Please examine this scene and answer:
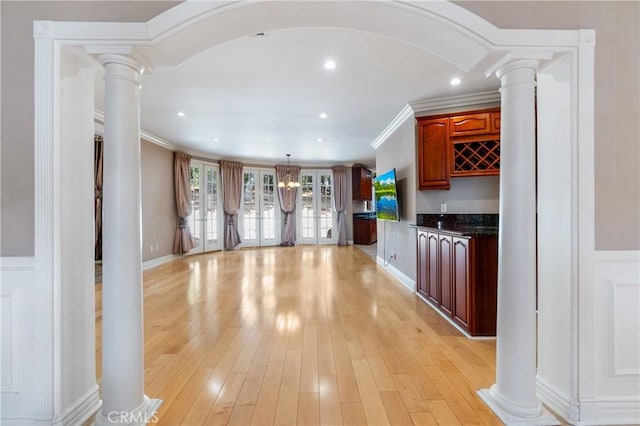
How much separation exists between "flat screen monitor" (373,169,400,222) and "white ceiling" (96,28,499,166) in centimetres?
104

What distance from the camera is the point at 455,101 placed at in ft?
14.5

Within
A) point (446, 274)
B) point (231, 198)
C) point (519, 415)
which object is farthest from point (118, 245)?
point (231, 198)

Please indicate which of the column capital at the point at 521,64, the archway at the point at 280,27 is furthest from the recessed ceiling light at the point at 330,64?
the column capital at the point at 521,64

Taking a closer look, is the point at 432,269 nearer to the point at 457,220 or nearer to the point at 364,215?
the point at 457,220

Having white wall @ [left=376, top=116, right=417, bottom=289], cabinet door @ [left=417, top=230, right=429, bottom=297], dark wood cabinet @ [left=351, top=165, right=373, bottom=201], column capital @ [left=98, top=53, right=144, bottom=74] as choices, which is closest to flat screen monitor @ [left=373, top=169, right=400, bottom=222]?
white wall @ [left=376, top=116, right=417, bottom=289]

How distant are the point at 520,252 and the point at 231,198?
869cm

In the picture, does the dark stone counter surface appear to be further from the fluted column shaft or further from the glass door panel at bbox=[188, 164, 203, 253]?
the glass door panel at bbox=[188, 164, 203, 253]

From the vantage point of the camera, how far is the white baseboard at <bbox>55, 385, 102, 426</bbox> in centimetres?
173

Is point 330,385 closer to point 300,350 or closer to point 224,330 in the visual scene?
point 300,350

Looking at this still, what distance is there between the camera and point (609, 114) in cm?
182

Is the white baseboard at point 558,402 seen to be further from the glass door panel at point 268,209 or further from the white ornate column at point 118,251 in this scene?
the glass door panel at point 268,209

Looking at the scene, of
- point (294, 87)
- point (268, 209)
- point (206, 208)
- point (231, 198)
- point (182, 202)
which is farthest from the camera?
point (268, 209)

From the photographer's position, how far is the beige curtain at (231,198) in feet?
31.1

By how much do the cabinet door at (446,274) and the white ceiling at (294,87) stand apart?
196cm
